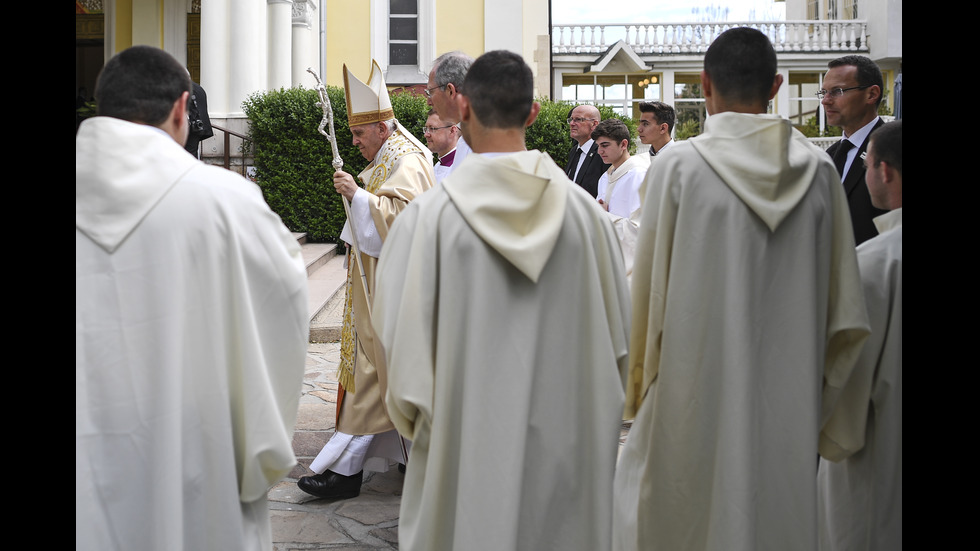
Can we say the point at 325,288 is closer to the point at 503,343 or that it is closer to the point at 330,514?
the point at 330,514

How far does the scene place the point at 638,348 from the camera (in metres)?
3.24

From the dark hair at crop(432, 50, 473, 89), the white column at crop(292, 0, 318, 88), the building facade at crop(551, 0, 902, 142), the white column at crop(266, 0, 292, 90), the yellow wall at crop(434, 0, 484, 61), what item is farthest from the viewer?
the building facade at crop(551, 0, 902, 142)

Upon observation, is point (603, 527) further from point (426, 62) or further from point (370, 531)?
point (426, 62)

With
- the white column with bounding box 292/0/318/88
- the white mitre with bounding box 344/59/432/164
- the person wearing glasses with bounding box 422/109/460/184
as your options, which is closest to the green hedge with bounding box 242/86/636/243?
the white column with bounding box 292/0/318/88

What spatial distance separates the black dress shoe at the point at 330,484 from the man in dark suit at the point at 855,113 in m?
2.78

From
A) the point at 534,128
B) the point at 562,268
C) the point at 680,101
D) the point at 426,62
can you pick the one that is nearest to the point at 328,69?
the point at 426,62

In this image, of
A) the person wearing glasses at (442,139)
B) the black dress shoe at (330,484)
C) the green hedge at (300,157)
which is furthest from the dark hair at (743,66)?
the green hedge at (300,157)

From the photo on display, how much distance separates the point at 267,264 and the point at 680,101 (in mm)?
29806

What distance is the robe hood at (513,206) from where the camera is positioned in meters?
2.53

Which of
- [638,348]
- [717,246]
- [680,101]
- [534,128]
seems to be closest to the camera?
[717,246]

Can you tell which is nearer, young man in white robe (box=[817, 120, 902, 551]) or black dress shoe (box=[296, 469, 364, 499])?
young man in white robe (box=[817, 120, 902, 551])

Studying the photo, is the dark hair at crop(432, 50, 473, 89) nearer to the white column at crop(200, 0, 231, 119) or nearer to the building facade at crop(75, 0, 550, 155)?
the white column at crop(200, 0, 231, 119)

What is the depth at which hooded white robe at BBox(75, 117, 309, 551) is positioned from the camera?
241 cm

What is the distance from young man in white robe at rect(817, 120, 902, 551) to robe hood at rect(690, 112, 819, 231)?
354 millimetres
